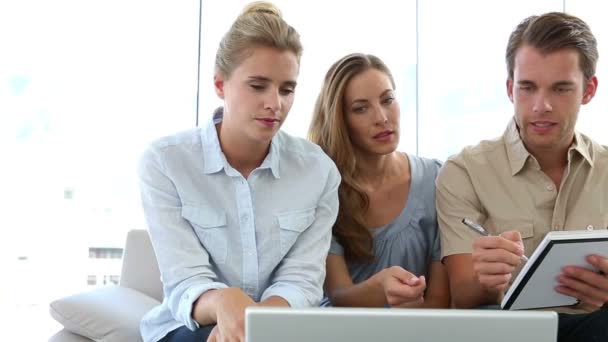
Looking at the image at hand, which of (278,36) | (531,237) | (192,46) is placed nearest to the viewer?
(278,36)

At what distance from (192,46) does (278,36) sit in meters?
3.01

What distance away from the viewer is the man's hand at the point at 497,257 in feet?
5.33

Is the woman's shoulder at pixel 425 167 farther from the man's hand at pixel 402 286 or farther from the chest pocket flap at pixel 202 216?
the chest pocket flap at pixel 202 216

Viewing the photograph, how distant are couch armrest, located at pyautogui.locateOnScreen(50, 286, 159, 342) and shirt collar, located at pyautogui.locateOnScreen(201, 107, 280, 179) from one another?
54 cm

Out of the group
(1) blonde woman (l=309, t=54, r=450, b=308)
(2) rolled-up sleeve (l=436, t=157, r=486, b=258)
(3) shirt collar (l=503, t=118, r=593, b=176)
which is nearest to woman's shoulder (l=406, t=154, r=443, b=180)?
(1) blonde woman (l=309, t=54, r=450, b=308)

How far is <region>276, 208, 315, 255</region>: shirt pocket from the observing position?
6.00 ft

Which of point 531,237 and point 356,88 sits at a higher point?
point 356,88

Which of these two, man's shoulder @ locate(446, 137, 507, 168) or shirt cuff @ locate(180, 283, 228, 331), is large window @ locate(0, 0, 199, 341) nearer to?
man's shoulder @ locate(446, 137, 507, 168)

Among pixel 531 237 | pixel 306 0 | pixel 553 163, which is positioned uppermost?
pixel 306 0

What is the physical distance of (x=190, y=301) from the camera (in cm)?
163

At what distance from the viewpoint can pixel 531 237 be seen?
6.48ft

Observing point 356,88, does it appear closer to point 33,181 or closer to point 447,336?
point 447,336

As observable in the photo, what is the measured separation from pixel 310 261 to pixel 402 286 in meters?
0.26

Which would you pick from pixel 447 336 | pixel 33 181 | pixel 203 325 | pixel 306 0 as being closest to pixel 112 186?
pixel 33 181
